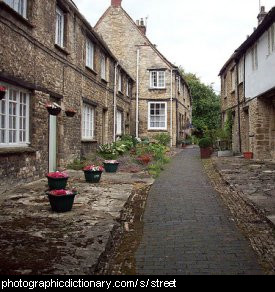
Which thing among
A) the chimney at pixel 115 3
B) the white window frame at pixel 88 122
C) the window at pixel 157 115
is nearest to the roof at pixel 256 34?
the window at pixel 157 115

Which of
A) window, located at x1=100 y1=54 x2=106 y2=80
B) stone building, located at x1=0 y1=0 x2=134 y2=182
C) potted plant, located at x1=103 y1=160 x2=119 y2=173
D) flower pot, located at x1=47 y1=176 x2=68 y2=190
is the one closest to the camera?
flower pot, located at x1=47 y1=176 x2=68 y2=190

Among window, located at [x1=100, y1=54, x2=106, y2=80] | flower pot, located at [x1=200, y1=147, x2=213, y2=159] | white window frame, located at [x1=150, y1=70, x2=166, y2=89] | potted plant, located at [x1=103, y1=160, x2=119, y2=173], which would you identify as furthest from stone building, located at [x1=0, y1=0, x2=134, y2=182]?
white window frame, located at [x1=150, y1=70, x2=166, y2=89]

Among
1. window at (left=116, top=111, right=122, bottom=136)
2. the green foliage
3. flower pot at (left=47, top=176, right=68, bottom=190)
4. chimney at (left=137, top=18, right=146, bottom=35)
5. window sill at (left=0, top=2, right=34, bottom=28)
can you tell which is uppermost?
chimney at (left=137, top=18, right=146, bottom=35)

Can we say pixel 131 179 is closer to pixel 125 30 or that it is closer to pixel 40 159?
pixel 40 159

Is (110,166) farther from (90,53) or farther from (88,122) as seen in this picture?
(90,53)

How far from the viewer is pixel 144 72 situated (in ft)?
90.4

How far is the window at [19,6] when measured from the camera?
891 cm

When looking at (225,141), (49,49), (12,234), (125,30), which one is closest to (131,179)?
(49,49)

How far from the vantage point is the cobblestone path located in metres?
4.29

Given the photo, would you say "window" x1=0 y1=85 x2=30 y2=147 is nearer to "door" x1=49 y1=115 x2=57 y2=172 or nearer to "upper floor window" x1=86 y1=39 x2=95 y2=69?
"door" x1=49 y1=115 x2=57 y2=172

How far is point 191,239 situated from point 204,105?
4383cm

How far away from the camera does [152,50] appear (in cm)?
2744

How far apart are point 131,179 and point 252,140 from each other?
8.91m

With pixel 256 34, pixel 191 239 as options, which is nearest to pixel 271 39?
pixel 256 34
